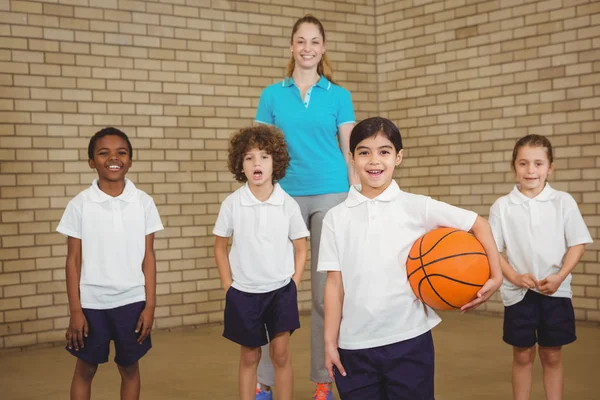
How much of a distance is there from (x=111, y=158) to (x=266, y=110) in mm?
1167

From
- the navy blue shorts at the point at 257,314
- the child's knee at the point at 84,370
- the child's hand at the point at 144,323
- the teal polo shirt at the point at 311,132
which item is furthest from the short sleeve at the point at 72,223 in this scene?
the teal polo shirt at the point at 311,132

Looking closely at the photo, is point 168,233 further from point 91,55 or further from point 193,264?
point 91,55

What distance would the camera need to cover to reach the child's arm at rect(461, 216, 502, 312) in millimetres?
2684

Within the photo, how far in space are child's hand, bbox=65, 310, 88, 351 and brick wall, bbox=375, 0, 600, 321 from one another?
4920 millimetres

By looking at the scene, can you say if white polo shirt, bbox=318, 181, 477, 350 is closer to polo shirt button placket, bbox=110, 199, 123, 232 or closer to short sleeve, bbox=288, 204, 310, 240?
short sleeve, bbox=288, 204, 310, 240

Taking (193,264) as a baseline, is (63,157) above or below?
above

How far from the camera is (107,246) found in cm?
358

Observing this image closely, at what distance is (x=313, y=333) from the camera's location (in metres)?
4.50

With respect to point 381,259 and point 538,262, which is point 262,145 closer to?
point 381,259

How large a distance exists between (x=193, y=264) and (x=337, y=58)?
107 inches

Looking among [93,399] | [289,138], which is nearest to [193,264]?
[93,399]

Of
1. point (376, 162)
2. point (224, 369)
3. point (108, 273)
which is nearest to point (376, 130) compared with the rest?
point (376, 162)

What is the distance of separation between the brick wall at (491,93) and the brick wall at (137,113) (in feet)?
2.60

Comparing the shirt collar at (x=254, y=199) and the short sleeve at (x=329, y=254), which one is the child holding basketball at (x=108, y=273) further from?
the short sleeve at (x=329, y=254)
